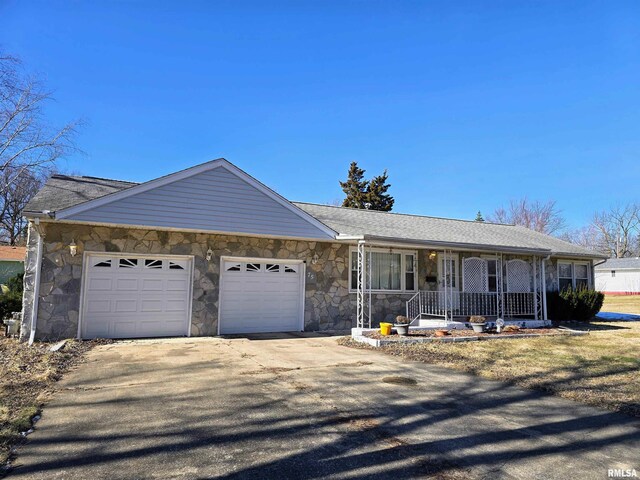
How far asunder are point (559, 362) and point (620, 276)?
132 ft

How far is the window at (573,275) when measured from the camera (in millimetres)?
17406

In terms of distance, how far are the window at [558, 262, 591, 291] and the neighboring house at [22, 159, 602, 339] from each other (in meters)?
3.79

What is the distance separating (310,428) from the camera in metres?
4.45

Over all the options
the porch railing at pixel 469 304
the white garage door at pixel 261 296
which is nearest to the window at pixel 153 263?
the white garage door at pixel 261 296

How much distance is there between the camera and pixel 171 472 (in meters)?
3.43

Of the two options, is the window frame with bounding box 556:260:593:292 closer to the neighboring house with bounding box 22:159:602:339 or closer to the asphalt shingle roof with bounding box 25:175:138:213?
the neighboring house with bounding box 22:159:602:339

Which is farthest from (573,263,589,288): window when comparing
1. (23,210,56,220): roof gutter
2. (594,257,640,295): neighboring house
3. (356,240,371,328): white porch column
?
(594,257,640,295): neighboring house

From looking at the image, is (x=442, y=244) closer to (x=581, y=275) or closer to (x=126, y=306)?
(x=126, y=306)

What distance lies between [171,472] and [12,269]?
2610 centimetres

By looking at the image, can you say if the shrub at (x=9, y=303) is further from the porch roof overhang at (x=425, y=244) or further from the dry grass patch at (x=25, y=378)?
the porch roof overhang at (x=425, y=244)

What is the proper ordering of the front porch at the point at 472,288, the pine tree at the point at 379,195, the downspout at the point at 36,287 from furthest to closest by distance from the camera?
the pine tree at the point at 379,195
the front porch at the point at 472,288
the downspout at the point at 36,287

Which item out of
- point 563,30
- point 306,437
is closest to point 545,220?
point 563,30

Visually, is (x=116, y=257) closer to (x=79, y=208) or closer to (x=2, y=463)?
(x=79, y=208)

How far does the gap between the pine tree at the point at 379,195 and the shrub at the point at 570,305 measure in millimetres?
21274
